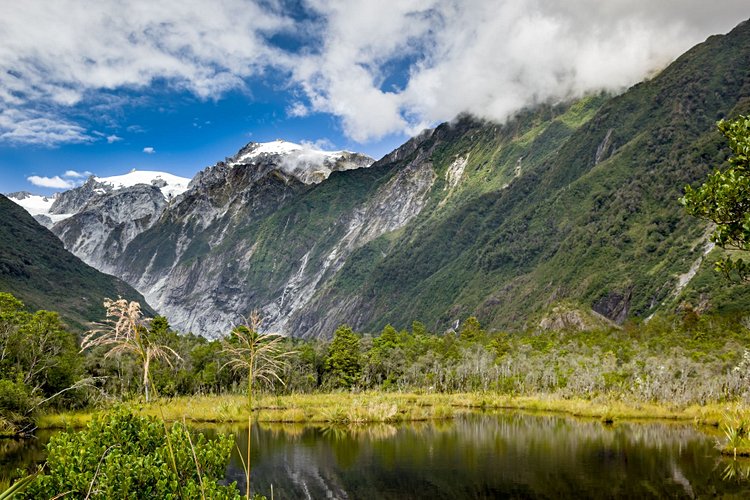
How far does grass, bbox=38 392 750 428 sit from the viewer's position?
263ft

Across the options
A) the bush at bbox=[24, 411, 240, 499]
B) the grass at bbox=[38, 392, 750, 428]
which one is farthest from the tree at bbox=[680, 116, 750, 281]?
the grass at bbox=[38, 392, 750, 428]

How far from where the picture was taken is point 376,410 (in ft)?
281

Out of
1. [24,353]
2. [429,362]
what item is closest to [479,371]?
[429,362]

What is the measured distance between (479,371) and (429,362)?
12016mm

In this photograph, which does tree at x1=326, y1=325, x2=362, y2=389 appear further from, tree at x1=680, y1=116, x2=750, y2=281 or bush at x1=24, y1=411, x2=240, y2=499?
tree at x1=680, y1=116, x2=750, y2=281

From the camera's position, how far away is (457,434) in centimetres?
6812

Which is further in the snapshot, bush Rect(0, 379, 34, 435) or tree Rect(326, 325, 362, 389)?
tree Rect(326, 325, 362, 389)

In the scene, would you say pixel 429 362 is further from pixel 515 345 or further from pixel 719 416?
pixel 719 416

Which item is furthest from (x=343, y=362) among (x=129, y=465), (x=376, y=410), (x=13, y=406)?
(x=129, y=465)

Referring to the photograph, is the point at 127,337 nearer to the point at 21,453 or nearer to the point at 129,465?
the point at 129,465

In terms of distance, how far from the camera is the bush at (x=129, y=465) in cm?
1600

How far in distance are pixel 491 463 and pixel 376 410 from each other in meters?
37.1

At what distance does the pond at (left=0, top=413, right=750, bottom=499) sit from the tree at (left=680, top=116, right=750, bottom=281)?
2325cm

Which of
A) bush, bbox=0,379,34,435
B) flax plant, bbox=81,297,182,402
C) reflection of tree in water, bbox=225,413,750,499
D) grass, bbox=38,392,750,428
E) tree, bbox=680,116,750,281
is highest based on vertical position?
tree, bbox=680,116,750,281
